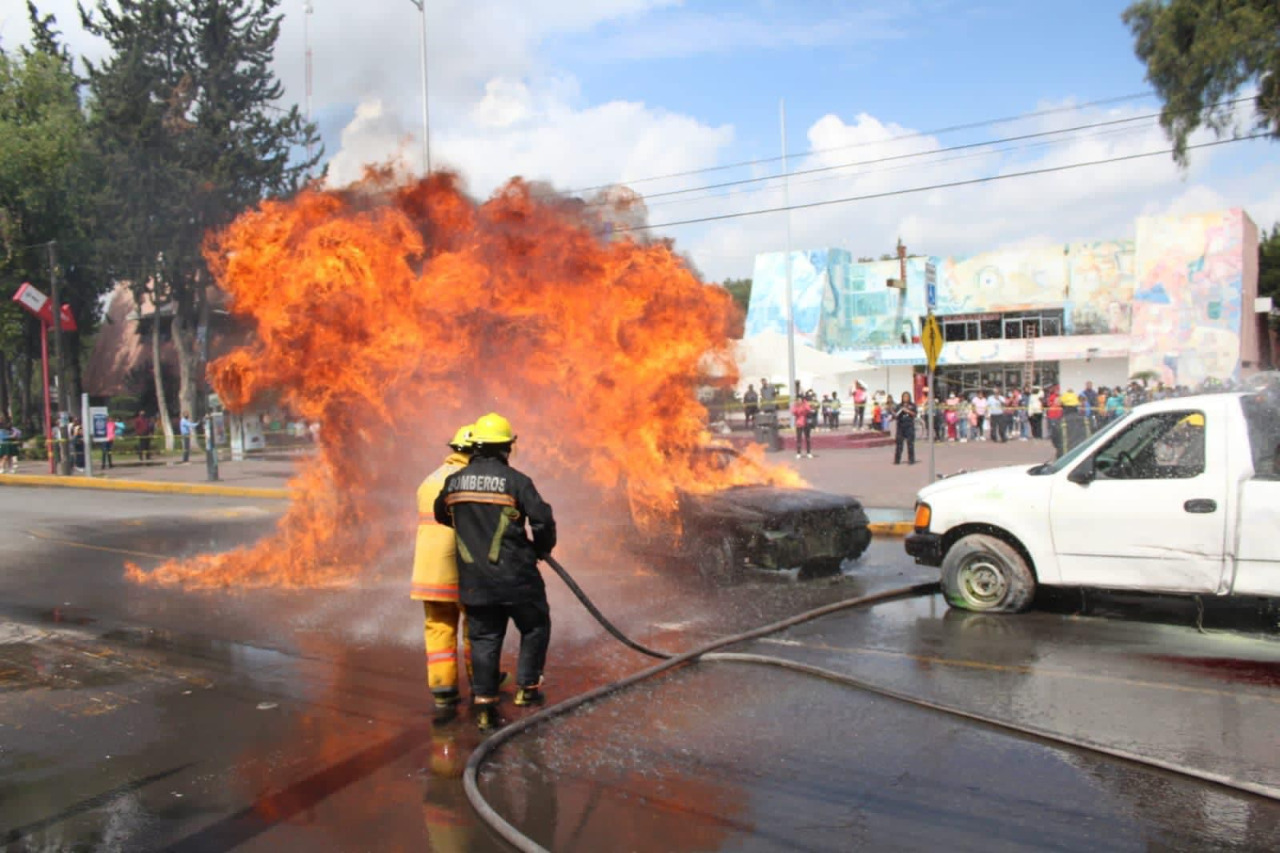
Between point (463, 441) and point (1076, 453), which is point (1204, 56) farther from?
point (463, 441)

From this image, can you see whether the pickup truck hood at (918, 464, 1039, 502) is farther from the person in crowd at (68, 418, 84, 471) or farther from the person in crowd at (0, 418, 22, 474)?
the person in crowd at (0, 418, 22, 474)

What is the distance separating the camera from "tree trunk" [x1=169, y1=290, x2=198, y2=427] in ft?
118

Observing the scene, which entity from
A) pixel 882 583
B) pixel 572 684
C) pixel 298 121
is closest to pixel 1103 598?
pixel 882 583

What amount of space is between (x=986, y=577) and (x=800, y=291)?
40878 mm

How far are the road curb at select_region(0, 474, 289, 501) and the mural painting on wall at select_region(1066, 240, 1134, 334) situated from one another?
34669 millimetres

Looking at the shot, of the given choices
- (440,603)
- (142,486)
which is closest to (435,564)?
(440,603)

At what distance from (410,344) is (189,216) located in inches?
949

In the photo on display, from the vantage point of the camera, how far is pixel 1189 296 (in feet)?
121

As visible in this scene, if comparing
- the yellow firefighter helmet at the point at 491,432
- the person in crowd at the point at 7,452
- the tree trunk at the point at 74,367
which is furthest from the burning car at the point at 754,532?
the tree trunk at the point at 74,367

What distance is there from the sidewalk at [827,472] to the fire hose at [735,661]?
23.8 feet

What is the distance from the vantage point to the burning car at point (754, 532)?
910cm

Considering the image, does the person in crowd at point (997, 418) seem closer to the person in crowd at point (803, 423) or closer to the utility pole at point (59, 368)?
the person in crowd at point (803, 423)

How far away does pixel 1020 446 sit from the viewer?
79.0 ft

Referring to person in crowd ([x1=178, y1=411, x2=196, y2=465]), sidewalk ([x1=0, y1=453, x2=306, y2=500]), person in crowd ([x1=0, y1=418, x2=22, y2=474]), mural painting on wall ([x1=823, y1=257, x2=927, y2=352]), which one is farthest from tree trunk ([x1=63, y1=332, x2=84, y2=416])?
mural painting on wall ([x1=823, y1=257, x2=927, y2=352])
